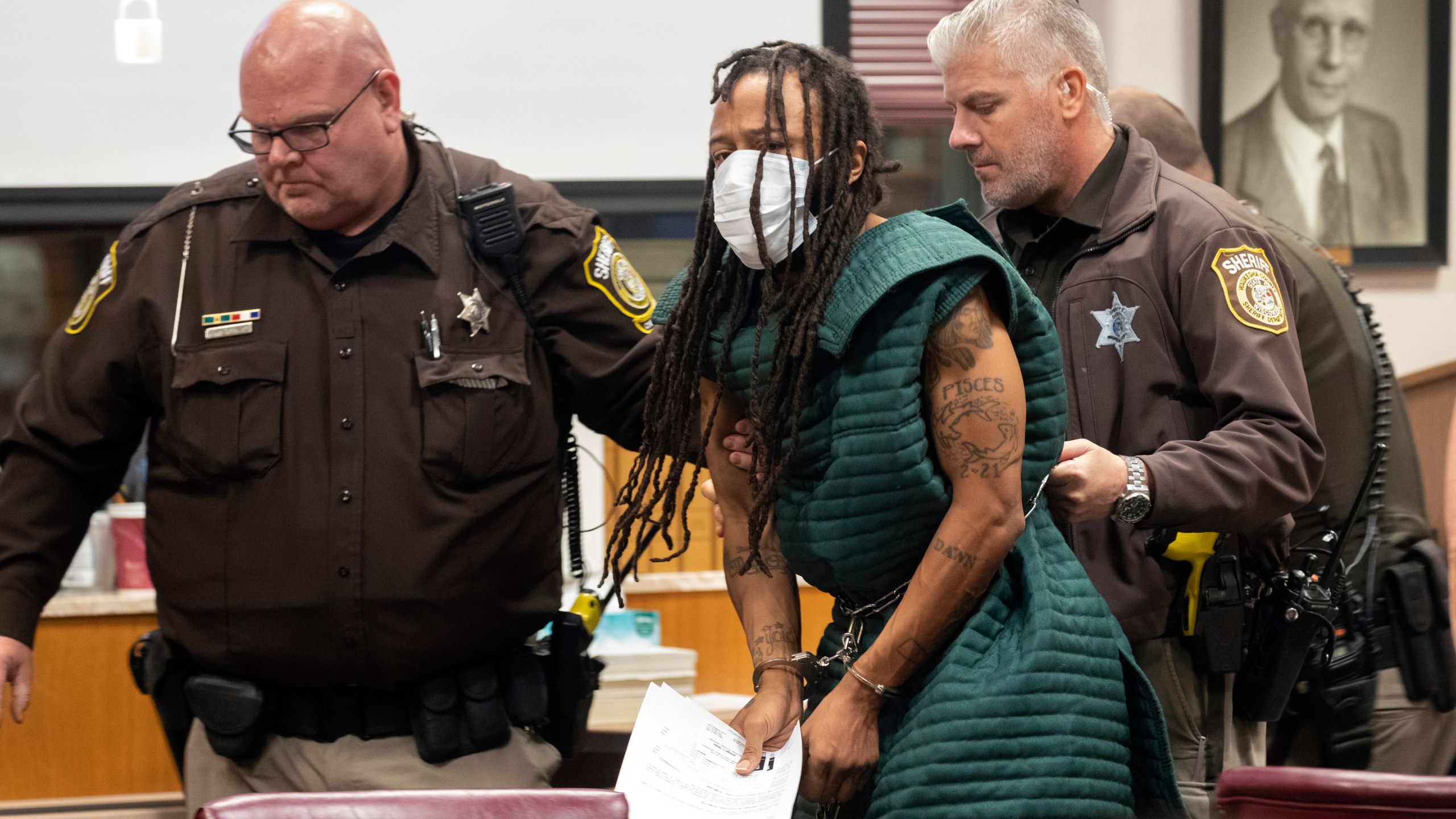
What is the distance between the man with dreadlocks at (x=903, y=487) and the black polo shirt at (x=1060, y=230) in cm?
42

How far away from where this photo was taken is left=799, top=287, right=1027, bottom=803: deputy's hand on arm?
46.6 inches

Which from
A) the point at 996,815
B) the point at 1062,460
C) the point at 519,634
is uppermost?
the point at 1062,460

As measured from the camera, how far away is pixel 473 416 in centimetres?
180

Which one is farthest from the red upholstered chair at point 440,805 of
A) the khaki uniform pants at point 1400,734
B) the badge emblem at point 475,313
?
the khaki uniform pants at point 1400,734

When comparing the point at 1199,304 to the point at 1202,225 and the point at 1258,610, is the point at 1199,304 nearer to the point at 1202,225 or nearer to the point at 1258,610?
the point at 1202,225

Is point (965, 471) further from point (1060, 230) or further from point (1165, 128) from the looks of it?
point (1165, 128)

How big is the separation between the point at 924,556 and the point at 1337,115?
2.80m

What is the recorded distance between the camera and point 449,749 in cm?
182

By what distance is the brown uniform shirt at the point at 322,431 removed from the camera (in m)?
1.77

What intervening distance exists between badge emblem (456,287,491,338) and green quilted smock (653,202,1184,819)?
0.65 meters

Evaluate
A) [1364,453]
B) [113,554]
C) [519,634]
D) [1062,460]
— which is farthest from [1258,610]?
[113,554]

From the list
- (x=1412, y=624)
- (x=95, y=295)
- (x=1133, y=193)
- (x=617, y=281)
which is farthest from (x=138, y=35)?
(x=1412, y=624)

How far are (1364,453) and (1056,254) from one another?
0.64 m

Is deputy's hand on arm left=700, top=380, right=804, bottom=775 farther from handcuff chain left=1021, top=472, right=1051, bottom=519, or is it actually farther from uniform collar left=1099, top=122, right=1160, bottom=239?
uniform collar left=1099, top=122, right=1160, bottom=239
